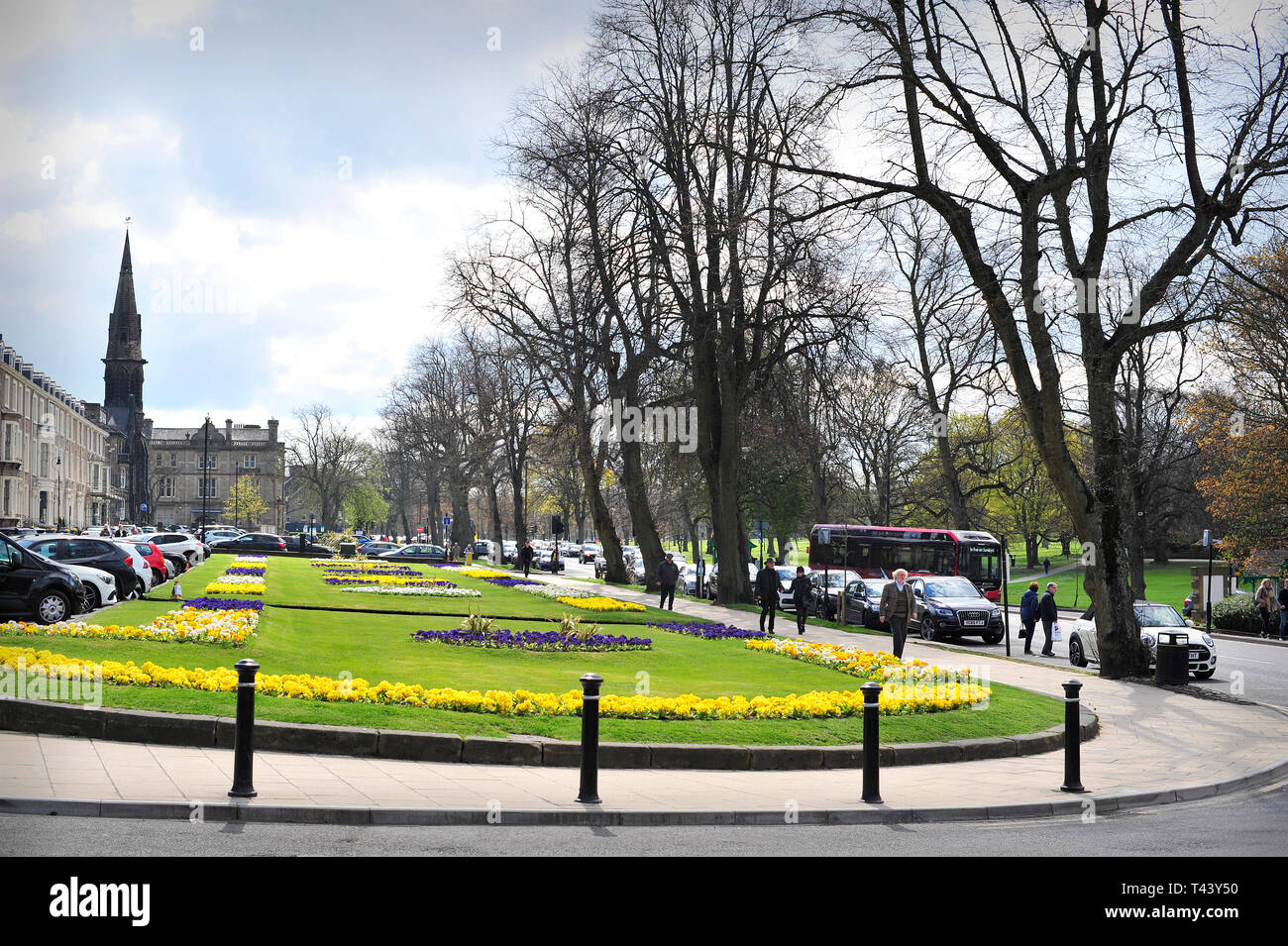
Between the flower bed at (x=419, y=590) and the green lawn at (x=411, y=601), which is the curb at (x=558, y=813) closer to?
the green lawn at (x=411, y=601)

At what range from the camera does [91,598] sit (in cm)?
2306

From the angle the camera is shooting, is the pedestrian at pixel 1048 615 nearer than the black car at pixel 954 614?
Yes

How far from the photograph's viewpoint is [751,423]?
1555 inches

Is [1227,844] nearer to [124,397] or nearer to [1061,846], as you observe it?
[1061,846]

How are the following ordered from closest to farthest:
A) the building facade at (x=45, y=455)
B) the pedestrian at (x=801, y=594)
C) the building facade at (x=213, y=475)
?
the pedestrian at (x=801, y=594)
the building facade at (x=45, y=455)
the building facade at (x=213, y=475)

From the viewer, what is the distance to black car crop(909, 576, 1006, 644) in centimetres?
3238

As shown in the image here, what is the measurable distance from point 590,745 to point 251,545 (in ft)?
190

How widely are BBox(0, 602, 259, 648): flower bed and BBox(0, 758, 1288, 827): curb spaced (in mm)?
9476

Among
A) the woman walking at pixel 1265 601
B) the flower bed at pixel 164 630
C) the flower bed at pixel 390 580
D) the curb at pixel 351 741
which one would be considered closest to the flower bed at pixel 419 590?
the flower bed at pixel 390 580

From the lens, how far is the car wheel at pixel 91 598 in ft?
70.0

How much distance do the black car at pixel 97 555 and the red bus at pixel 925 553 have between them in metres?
25.0

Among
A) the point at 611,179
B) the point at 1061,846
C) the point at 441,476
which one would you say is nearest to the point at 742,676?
the point at 1061,846

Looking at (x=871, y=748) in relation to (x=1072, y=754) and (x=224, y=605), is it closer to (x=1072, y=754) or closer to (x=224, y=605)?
(x=1072, y=754)
